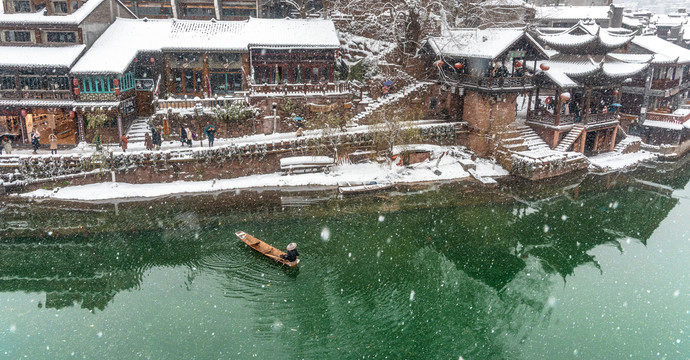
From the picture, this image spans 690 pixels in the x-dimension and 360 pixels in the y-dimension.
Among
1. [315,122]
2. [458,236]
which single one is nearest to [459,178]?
[458,236]

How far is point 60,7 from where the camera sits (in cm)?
3083

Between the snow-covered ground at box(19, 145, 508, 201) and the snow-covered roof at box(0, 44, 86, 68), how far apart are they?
868 cm

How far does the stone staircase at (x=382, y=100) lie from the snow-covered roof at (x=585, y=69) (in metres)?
9.72

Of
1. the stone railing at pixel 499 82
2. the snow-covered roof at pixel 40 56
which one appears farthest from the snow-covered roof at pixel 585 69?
the snow-covered roof at pixel 40 56

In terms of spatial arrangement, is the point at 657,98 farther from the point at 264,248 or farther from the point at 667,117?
the point at 264,248

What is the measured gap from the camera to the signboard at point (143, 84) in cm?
3253

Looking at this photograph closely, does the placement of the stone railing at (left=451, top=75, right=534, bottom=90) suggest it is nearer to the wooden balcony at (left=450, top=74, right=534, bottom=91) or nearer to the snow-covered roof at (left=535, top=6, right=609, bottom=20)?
the wooden balcony at (left=450, top=74, right=534, bottom=91)

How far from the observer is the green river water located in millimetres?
15758

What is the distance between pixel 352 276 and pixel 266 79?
20893 mm

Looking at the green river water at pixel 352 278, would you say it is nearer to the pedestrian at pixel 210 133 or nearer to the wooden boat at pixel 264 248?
the wooden boat at pixel 264 248

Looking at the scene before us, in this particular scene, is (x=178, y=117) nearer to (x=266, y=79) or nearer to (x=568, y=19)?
(x=266, y=79)

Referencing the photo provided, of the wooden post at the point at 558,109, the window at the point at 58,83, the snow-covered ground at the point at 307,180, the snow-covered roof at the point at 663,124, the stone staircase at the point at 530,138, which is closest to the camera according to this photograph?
the snow-covered ground at the point at 307,180

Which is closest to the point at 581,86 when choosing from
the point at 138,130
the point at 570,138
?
the point at 570,138

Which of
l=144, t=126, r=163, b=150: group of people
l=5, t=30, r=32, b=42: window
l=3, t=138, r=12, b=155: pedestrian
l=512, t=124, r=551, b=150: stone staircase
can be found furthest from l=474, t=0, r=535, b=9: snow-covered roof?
l=3, t=138, r=12, b=155: pedestrian
